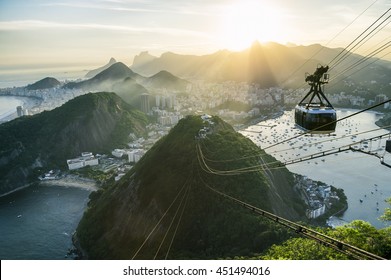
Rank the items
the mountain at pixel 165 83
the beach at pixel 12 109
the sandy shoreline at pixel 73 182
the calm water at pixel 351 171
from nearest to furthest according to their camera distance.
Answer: the calm water at pixel 351 171
the sandy shoreline at pixel 73 182
the beach at pixel 12 109
the mountain at pixel 165 83

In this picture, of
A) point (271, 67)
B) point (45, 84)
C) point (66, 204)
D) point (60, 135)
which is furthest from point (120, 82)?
point (66, 204)

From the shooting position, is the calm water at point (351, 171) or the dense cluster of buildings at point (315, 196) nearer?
the dense cluster of buildings at point (315, 196)

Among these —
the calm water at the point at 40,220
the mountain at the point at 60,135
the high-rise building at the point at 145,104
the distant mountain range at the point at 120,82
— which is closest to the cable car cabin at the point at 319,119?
the calm water at the point at 40,220

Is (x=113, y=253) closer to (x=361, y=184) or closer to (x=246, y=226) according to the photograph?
(x=246, y=226)

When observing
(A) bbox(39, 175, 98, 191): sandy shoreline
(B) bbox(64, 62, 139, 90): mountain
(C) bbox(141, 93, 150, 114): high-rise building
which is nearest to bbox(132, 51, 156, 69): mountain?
(B) bbox(64, 62, 139, 90): mountain

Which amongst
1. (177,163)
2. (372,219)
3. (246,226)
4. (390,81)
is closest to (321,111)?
(246,226)

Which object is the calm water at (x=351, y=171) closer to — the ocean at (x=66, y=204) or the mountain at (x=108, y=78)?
the ocean at (x=66, y=204)

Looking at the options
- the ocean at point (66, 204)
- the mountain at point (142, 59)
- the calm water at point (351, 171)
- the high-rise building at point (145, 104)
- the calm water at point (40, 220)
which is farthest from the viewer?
the mountain at point (142, 59)
